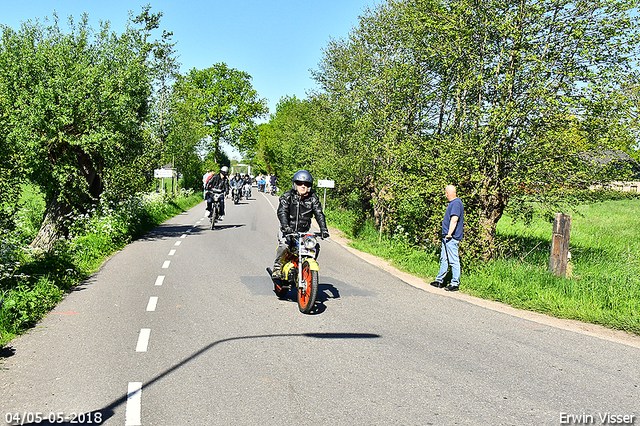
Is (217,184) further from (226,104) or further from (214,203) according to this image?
(226,104)

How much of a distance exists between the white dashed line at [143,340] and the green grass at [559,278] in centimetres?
551

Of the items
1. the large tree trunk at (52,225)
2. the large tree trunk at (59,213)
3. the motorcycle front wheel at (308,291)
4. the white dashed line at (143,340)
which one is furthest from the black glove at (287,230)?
the large tree trunk at (52,225)

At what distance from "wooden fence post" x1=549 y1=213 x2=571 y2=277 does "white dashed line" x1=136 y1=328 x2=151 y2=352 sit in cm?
701

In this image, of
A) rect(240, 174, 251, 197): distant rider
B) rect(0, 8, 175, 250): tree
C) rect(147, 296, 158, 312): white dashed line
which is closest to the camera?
rect(147, 296, 158, 312): white dashed line

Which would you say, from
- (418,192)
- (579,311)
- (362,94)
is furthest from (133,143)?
(579,311)

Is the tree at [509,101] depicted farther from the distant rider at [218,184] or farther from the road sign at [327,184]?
the distant rider at [218,184]

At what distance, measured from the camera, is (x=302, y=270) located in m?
7.54

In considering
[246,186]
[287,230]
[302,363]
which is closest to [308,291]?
[287,230]

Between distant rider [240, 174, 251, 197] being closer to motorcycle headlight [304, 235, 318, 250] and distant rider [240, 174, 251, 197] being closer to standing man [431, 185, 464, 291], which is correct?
standing man [431, 185, 464, 291]

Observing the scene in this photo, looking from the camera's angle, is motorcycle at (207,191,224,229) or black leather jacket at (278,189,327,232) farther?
motorcycle at (207,191,224,229)

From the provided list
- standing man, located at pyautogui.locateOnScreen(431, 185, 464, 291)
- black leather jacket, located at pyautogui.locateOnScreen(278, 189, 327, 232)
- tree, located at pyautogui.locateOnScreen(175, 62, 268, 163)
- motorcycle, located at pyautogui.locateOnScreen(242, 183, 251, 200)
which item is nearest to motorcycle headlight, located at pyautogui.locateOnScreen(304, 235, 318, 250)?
black leather jacket, located at pyautogui.locateOnScreen(278, 189, 327, 232)

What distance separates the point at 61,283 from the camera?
8664 mm

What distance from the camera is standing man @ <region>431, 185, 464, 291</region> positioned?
940cm

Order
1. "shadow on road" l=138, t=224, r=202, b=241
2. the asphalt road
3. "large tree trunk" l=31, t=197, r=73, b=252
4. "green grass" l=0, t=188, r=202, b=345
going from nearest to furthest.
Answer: the asphalt road
"green grass" l=0, t=188, r=202, b=345
"large tree trunk" l=31, t=197, r=73, b=252
"shadow on road" l=138, t=224, r=202, b=241
